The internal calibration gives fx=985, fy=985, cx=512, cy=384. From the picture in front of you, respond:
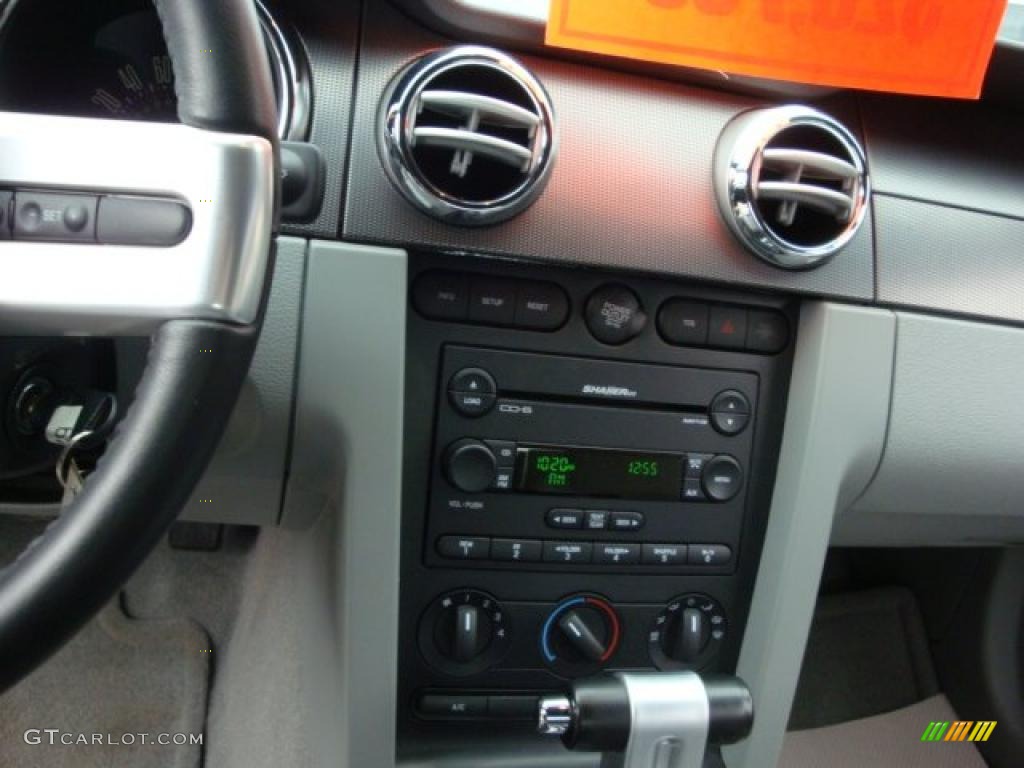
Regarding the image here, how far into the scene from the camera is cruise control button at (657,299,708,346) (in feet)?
2.66

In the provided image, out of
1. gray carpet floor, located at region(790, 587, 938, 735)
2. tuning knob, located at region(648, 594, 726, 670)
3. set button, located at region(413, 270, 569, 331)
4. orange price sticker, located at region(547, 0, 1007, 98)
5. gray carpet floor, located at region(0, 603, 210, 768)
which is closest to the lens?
orange price sticker, located at region(547, 0, 1007, 98)

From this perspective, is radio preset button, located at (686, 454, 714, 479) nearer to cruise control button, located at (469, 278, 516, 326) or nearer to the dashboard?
the dashboard

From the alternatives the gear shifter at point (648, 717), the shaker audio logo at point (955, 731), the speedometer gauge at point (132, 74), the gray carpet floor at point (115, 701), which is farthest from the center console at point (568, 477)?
the shaker audio logo at point (955, 731)

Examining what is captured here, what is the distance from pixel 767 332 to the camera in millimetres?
841

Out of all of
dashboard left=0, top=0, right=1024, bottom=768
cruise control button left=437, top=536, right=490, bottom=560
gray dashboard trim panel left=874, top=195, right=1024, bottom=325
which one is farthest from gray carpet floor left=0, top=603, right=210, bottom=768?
gray dashboard trim panel left=874, top=195, right=1024, bottom=325

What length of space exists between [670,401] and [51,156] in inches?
20.1

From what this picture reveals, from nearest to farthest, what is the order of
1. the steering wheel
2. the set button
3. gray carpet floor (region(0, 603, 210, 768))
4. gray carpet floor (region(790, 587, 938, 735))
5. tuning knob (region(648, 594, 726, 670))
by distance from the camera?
1. the steering wheel
2. the set button
3. tuning knob (region(648, 594, 726, 670))
4. gray carpet floor (region(0, 603, 210, 768))
5. gray carpet floor (region(790, 587, 938, 735))

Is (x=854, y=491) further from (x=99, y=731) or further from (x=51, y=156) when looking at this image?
(x=99, y=731)

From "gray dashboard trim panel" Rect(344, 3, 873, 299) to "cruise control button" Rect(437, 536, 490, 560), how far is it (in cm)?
24

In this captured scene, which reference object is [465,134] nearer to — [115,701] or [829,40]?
[829,40]

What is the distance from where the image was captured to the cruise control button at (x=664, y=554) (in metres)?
0.84

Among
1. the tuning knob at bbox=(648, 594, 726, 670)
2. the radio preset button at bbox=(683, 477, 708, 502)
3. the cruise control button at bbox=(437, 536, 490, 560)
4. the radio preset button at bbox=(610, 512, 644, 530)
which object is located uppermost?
the radio preset button at bbox=(683, 477, 708, 502)

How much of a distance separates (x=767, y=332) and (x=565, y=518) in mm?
235

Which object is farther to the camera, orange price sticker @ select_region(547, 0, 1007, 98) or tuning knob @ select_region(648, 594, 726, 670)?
tuning knob @ select_region(648, 594, 726, 670)
